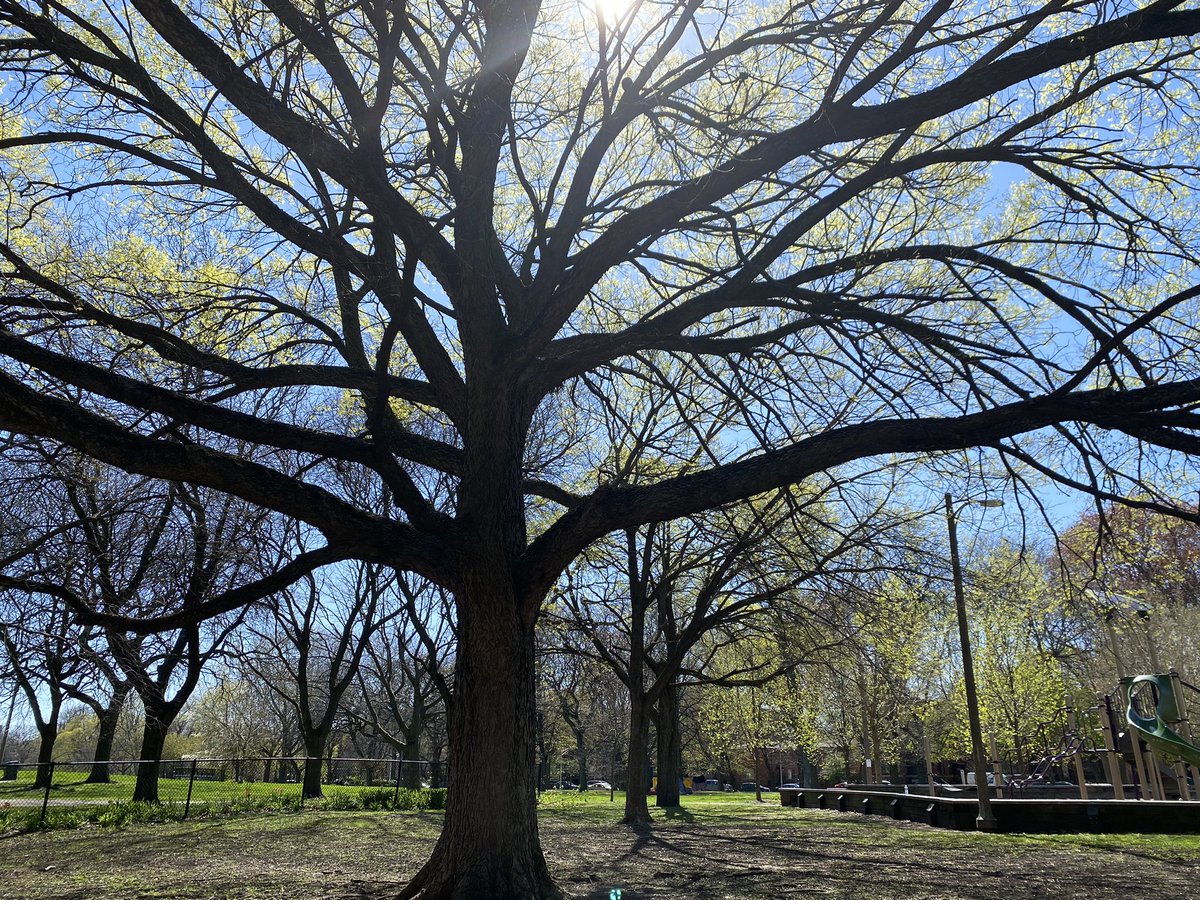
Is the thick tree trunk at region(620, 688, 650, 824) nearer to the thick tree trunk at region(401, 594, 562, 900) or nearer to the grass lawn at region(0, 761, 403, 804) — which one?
the grass lawn at region(0, 761, 403, 804)

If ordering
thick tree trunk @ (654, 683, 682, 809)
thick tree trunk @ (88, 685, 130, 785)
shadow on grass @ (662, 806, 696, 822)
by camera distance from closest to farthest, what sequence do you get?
1. thick tree trunk @ (88, 685, 130, 785)
2. shadow on grass @ (662, 806, 696, 822)
3. thick tree trunk @ (654, 683, 682, 809)

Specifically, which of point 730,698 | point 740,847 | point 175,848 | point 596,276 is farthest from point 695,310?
point 730,698

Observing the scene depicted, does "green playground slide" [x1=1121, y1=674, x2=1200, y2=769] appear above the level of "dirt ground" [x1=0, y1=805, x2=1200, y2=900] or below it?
above

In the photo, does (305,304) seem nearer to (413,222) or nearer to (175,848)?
(413,222)

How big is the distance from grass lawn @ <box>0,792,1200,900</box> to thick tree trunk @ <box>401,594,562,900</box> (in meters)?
1.32

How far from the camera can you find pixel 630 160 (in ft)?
31.6

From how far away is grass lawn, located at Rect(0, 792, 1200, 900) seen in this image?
693cm

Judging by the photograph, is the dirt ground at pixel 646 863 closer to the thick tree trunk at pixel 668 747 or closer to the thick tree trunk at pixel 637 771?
the thick tree trunk at pixel 637 771

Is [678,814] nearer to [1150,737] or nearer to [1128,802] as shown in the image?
[1128,802]

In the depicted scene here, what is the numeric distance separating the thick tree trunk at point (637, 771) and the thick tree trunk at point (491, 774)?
1072cm

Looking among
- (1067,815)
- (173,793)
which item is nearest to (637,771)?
(1067,815)

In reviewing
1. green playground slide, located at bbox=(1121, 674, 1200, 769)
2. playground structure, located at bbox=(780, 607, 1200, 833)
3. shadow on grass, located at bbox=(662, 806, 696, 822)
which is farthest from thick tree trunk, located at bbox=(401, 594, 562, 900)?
shadow on grass, located at bbox=(662, 806, 696, 822)

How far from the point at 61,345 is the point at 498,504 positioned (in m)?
4.26

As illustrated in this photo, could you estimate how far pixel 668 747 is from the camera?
875 inches
